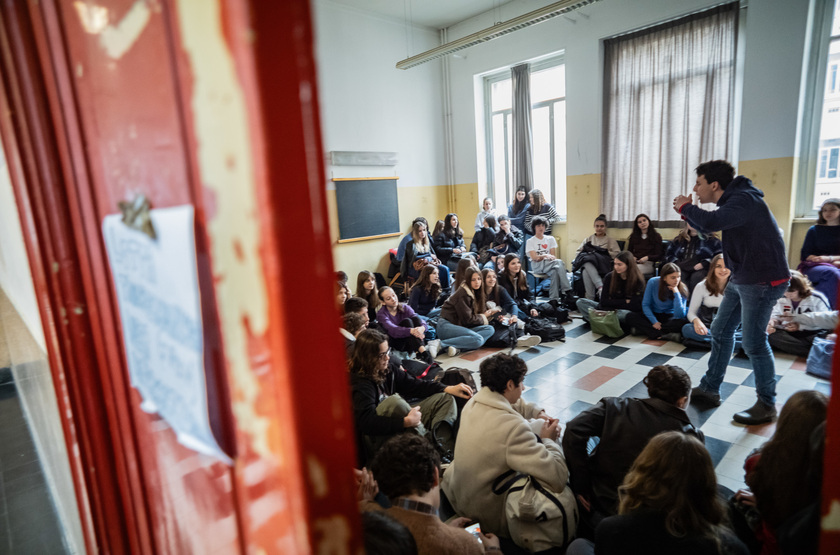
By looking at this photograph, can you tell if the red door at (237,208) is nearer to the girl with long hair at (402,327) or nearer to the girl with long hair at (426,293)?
the girl with long hair at (402,327)

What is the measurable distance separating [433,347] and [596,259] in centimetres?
282

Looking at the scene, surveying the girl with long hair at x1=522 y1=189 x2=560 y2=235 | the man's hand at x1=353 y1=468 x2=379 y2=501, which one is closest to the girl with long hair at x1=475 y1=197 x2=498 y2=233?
the girl with long hair at x1=522 y1=189 x2=560 y2=235

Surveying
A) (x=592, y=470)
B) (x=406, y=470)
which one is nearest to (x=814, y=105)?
(x=592, y=470)

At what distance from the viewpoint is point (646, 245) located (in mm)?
6125

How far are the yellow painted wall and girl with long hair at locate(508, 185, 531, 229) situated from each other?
3.11 ft

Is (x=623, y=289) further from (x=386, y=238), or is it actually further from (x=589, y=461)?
(x=386, y=238)

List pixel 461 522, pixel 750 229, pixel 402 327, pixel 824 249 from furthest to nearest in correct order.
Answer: pixel 824 249 → pixel 402 327 → pixel 750 229 → pixel 461 522

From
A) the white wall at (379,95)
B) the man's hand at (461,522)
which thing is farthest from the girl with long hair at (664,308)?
the white wall at (379,95)

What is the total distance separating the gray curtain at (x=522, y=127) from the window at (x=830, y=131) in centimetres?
379

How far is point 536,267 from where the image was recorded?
6637 mm

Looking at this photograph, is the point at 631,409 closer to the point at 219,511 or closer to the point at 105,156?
the point at 219,511

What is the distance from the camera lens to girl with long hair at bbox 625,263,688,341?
449cm

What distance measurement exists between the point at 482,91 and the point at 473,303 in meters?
5.29

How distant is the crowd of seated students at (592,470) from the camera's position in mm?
1277
